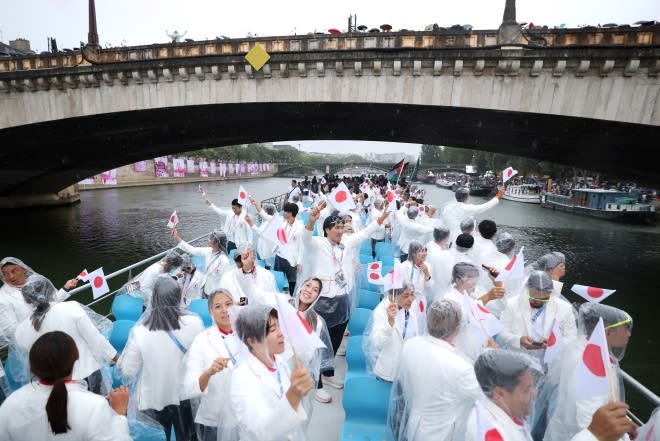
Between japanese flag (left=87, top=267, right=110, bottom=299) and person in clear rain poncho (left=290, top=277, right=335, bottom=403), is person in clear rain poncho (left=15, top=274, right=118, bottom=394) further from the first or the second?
person in clear rain poncho (left=290, top=277, right=335, bottom=403)

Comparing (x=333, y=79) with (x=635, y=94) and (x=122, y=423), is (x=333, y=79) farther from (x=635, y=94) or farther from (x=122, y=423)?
(x=122, y=423)

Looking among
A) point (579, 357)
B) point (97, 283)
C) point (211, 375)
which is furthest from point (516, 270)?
point (97, 283)

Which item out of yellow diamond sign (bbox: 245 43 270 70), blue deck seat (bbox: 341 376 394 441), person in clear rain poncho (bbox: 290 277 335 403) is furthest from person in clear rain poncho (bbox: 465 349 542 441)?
yellow diamond sign (bbox: 245 43 270 70)

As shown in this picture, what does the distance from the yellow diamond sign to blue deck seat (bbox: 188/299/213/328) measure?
12464mm

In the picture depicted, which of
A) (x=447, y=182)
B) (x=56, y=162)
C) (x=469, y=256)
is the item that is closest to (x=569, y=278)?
(x=469, y=256)

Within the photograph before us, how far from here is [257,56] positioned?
1563 centimetres

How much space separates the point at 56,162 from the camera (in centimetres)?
2844

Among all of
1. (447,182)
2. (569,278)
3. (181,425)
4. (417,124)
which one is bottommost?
(447,182)

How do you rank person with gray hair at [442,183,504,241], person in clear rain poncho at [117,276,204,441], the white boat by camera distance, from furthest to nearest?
1. the white boat
2. person with gray hair at [442,183,504,241]
3. person in clear rain poncho at [117,276,204,441]

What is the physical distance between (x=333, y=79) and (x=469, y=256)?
11.6 meters

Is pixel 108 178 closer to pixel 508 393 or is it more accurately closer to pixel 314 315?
pixel 314 315

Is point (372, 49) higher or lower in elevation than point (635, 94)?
higher

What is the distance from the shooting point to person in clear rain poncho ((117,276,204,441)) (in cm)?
324

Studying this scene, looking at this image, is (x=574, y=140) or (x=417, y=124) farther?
(x=417, y=124)
